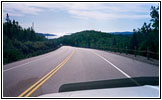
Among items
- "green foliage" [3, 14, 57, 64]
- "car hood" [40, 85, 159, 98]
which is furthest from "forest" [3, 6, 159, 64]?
"car hood" [40, 85, 159, 98]

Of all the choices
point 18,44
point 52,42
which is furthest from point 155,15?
point 52,42

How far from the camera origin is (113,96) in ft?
15.5

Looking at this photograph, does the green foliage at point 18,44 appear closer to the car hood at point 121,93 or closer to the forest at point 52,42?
the forest at point 52,42

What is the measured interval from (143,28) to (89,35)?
3754 inches

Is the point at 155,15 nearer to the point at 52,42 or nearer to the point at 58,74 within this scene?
the point at 58,74

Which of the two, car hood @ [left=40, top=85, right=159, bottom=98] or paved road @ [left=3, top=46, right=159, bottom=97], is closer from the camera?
car hood @ [left=40, top=85, right=159, bottom=98]

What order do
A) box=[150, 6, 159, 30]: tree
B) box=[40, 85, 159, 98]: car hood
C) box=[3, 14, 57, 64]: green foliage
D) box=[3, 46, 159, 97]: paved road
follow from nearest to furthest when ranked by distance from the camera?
box=[40, 85, 159, 98]: car hood → box=[3, 46, 159, 97]: paved road → box=[3, 14, 57, 64]: green foliage → box=[150, 6, 159, 30]: tree

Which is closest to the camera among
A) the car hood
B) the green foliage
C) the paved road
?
the car hood

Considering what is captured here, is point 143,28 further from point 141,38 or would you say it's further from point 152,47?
point 152,47

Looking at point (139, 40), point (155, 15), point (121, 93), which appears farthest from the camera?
point (139, 40)

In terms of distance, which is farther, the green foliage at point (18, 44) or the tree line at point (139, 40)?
the tree line at point (139, 40)

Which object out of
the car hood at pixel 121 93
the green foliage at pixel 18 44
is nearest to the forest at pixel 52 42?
the green foliage at pixel 18 44

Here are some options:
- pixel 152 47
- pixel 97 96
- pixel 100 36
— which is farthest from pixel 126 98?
pixel 100 36

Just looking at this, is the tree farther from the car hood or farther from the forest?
the car hood
